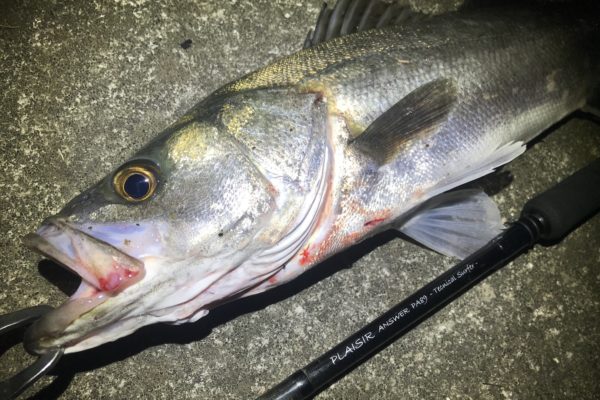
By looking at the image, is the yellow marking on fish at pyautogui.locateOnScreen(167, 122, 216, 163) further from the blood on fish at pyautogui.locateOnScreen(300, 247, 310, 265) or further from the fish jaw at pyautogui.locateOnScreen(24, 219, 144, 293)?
the blood on fish at pyautogui.locateOnScreen(300, 247, 310, 265)

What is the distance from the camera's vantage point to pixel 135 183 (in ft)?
4.61

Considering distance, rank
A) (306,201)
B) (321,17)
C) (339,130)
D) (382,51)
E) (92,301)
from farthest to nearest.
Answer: (321,17) → (382,51) → (339,130) → (306,201) → (92,301)

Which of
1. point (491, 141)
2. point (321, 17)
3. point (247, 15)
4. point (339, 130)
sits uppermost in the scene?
point (247, 15)

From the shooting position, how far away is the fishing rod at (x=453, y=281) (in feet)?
5.26

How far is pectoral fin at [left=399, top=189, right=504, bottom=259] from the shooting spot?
195 centimetres

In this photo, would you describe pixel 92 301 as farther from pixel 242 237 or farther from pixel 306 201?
pixel 306 201

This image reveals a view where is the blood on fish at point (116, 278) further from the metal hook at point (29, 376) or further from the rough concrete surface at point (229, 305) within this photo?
the rough concrete surface at point (229, 305)

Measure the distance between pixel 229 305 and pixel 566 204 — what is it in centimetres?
177

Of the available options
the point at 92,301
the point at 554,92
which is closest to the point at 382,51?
the point at 554,92

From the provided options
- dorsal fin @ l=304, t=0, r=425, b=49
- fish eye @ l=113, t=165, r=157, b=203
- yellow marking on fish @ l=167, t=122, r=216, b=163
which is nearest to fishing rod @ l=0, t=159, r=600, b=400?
fish eye @ l=113, t=165, r=157, b=203

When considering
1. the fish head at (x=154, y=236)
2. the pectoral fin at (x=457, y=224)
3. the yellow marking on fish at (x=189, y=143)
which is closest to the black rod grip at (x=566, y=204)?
the pectoral fin at (x=457, y=224)

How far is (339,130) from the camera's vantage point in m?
1.58

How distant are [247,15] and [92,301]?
67.9 inches

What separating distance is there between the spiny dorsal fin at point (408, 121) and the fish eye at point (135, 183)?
0.81m
